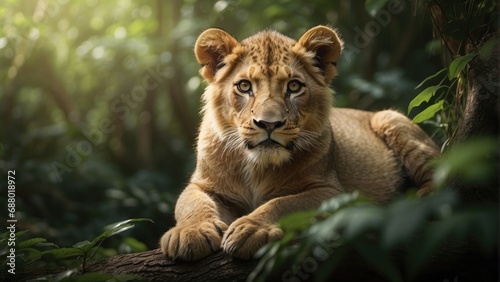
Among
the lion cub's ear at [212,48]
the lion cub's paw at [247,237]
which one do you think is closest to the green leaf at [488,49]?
the lion cub's paw at [247,237]

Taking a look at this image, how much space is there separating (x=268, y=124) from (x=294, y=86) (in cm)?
66

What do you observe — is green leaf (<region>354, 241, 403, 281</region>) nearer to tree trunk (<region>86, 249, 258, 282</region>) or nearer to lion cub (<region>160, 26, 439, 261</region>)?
tree trunk (<region>86, 249, 258, 282</region>)

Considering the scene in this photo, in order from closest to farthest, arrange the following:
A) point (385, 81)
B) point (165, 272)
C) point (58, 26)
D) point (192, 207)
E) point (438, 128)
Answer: point (165, 272)
point (192, 207)
point (438, 128)
point (385, 81)
point (58, 26)

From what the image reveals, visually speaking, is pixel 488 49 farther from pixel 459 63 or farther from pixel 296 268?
pixel 296 268

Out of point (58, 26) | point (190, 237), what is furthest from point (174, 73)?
point (190, 237)

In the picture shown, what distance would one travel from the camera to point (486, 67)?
3828 mm

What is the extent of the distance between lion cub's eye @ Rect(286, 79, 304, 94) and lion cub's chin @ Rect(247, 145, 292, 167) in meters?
0.55

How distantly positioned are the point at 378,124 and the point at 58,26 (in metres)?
7.65

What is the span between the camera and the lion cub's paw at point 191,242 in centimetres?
420

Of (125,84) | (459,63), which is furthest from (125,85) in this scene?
(459,63)

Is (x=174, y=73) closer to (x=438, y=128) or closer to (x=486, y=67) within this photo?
(x=438, y=128)

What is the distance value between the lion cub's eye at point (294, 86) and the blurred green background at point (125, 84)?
13.1ft

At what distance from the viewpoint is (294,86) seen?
5203 millimetres

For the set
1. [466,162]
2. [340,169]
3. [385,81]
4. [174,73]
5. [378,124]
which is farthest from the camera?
[174,73]
